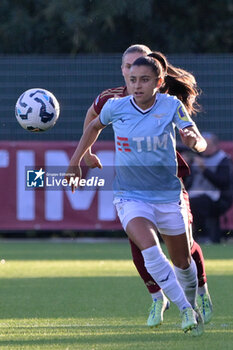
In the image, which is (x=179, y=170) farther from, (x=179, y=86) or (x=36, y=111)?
(x=36, y=111)

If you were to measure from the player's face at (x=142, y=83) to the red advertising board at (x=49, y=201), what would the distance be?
31.9ft

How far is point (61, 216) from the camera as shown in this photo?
1634 cm

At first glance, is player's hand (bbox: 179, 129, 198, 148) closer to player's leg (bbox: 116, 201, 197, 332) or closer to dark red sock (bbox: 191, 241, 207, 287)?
player's leg (bbox: 116, 201, 197, 332)

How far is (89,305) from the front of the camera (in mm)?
8359

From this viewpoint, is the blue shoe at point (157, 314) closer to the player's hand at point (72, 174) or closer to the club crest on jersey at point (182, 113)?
the player's hand at point (72, 174)

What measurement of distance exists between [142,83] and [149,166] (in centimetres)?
52

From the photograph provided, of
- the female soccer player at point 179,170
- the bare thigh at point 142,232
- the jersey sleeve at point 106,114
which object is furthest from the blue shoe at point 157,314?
the jersey sleeve at point 106,114

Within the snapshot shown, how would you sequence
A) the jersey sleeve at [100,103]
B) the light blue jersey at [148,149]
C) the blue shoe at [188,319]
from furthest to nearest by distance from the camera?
1. the jersey sleeve at [100,103]
2. the light blue jersey at [148,149]
3. the blue shoe at [188,319]

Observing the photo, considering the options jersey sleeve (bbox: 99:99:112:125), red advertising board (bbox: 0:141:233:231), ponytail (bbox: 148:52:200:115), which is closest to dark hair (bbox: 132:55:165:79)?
jersey sleeve (bbox: 99:99:112:125)

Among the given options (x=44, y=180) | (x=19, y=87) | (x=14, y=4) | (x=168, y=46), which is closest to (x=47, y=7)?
(x=14, y=4)

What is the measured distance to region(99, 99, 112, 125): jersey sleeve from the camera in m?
6.62

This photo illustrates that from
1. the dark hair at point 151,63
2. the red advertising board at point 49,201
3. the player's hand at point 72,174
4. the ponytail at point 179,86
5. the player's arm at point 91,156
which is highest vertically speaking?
the dark hair at point 151,63

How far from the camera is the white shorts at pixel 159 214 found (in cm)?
641

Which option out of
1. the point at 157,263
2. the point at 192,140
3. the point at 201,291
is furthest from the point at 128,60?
the point at 201,291
